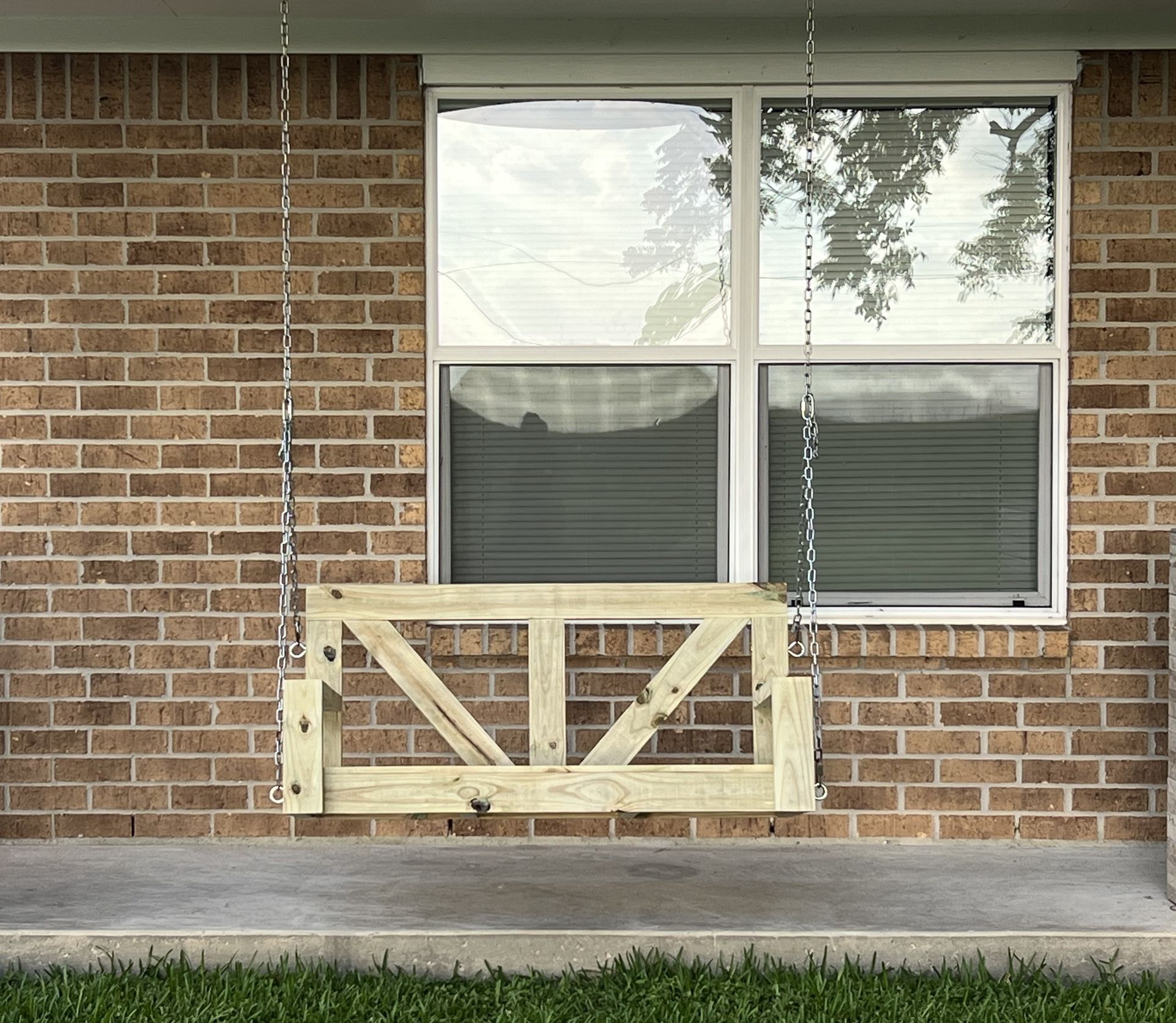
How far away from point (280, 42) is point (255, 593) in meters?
1.92

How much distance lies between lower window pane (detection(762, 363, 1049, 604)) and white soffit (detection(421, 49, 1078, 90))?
101 cm

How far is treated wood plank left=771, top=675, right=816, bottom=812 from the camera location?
318 cm

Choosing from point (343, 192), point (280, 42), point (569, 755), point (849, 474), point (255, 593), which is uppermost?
point (280, 42)

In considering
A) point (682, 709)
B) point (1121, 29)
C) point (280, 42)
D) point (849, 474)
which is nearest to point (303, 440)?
point (280, 42)

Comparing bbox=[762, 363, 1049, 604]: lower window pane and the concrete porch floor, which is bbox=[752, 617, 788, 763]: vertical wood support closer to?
the concrete porch floor

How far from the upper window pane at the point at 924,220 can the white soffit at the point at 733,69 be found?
A: 0.12 m

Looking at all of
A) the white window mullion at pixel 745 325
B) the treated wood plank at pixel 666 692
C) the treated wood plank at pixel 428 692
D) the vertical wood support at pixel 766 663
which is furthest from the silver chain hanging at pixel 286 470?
the white window mullion at pixel 745 325

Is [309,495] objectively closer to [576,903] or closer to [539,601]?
[539,601]

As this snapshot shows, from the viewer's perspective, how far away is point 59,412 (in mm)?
4281

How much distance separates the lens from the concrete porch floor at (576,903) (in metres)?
3.31

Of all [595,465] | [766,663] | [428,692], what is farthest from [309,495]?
[766,663]

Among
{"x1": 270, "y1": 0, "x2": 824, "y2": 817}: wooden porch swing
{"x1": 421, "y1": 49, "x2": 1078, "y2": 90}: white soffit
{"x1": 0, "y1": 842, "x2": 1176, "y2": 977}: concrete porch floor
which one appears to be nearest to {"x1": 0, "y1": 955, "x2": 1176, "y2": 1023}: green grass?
{"x1": 0, "y1": 842, "x2": 1176, "y2": 977}: concrete porch floor

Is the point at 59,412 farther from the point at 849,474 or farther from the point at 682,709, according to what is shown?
the point at 849,474

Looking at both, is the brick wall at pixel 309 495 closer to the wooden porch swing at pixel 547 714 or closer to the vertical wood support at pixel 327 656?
the wooden porch swing at pixel 547 714
